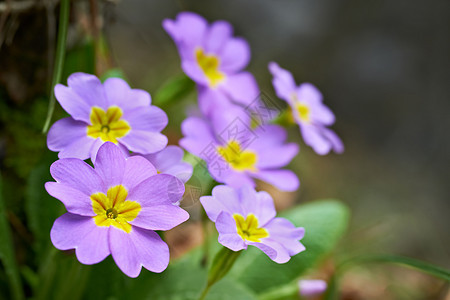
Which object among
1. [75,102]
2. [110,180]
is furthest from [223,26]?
[110,180]

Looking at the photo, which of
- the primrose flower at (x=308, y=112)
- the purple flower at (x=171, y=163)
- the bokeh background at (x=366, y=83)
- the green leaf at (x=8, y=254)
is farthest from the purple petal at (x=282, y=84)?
the bokeh background at (x=366, y=83)

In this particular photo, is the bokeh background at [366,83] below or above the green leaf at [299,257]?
above

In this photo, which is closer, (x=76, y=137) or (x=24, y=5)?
(x=76, y=137)

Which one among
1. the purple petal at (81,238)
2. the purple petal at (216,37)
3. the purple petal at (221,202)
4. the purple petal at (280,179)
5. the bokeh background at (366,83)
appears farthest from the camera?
the bokeh background at (366,83)

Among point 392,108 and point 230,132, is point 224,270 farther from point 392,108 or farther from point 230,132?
point 392,108

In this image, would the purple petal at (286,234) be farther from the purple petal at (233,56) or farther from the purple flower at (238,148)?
Result: the purple petal at (233,56)

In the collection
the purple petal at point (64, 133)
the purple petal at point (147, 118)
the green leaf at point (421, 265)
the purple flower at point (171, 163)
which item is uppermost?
the green leaf at point (421, 265)
